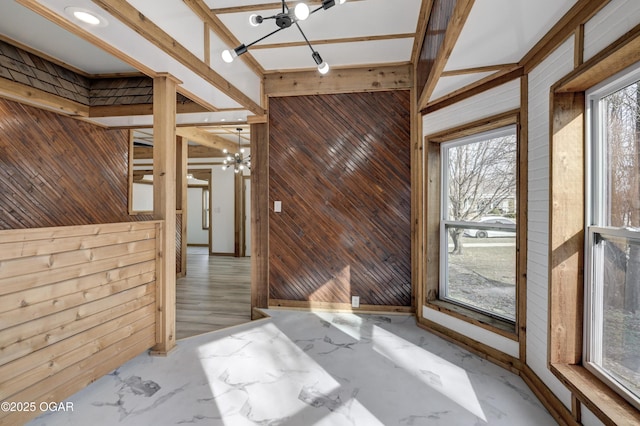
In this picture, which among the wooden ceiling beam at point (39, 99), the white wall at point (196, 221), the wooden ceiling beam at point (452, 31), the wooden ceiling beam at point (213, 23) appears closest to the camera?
the wooden ceiling beam at point (452, 31)

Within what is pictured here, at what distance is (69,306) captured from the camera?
1973 mm

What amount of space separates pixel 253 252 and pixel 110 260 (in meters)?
1.81

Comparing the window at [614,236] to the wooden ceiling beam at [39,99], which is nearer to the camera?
the window at [614,236]

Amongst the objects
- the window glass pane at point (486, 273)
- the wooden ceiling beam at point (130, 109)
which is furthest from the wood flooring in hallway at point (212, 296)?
the wooden ceiling beam at point (130, 109)

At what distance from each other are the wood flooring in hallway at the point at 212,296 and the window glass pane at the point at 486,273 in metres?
2.42

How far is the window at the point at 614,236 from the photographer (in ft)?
5.08

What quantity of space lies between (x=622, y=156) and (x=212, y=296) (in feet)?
15.3

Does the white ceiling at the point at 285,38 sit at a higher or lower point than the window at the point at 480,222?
higher

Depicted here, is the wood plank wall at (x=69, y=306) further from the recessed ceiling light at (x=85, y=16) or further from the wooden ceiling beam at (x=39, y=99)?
the wooden ceiling beam at (x=39, y=99)

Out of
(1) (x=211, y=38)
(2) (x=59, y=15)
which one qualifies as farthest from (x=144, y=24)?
(1) (x=211, y=38)

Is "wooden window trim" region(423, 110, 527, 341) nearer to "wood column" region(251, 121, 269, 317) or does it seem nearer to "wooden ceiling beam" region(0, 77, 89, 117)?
"wood column" region(251, 121, 269, 317)

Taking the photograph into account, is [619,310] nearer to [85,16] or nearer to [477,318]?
[477,318]

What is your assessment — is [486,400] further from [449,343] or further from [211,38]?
[211,38]

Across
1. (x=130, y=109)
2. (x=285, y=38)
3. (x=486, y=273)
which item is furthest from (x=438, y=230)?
(x=130, y=109)
